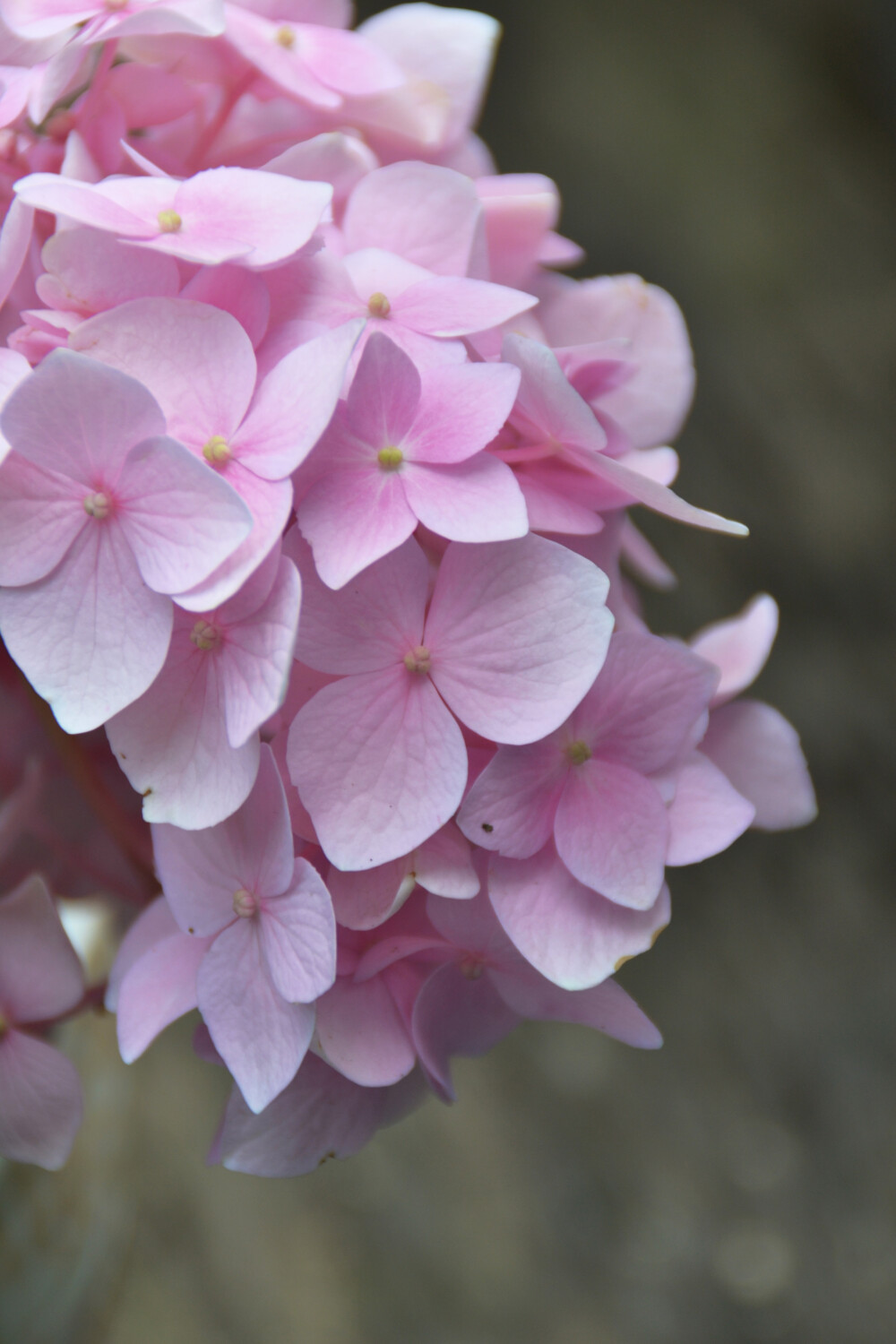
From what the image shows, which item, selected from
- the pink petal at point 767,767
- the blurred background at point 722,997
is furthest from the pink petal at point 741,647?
the blurred background at point 722,997

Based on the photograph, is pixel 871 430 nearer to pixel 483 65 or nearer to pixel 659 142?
pixel 659 142

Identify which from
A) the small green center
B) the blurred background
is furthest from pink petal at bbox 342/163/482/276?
the blurred background

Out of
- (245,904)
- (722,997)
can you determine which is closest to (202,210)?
(245,904)

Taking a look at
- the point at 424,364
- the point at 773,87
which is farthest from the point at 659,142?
the point at 424,364

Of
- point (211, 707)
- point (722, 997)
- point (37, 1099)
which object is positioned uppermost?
point (211, 707)

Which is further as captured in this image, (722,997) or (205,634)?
(722,997)

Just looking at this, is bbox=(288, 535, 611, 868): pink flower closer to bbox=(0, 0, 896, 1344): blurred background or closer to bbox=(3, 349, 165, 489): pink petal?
bbox=(3, 349, 165, 489): pink petal

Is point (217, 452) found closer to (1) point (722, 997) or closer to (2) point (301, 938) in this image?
(2) point (301, 938)
